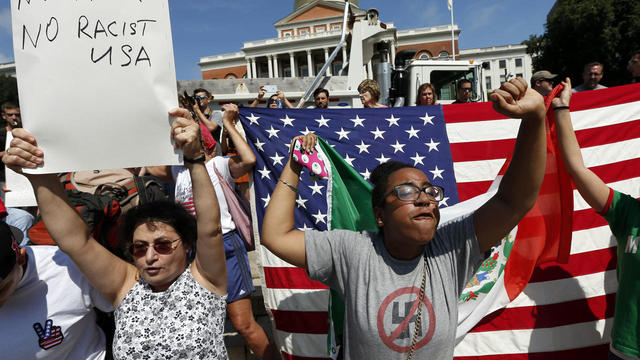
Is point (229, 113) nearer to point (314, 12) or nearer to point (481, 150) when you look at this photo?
point (481, 150)

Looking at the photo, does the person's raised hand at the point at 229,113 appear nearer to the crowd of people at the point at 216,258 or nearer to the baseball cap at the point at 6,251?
the crowd of people at the point at 216,258

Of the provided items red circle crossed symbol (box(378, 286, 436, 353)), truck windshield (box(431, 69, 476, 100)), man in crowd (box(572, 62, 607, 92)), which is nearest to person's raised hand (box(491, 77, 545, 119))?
red circle crossed symbol (box(378, 286, 436, 353))

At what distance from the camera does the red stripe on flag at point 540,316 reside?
2.54 meters

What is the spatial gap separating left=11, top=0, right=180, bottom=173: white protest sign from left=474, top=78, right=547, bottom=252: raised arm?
52.4 inches

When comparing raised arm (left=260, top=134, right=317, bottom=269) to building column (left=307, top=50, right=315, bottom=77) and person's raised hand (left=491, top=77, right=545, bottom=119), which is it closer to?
person's raised hand (left=491, top=77, right=545, bottom=119)

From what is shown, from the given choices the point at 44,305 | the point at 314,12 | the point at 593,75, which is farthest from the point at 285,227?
the point at 314,12

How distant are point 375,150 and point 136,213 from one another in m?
1.81

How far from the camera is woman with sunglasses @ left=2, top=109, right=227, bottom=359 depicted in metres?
1.52

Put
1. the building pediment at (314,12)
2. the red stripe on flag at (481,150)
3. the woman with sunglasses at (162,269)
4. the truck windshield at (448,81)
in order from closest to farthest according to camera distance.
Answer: the woman with sunglasses at (162,269)
the red stripe on flag at (481,150)
the truck windshield at (448,81)
the building pediment at (314,12)

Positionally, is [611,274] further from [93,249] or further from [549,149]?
[93,249]

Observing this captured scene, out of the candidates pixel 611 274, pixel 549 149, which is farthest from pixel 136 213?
pixel 611 274

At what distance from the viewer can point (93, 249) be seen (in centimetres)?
162

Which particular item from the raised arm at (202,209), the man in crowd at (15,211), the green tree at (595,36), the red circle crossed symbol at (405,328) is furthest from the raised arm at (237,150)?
the green tree at (595,36)

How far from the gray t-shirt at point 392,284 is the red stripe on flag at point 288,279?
3.69ft
